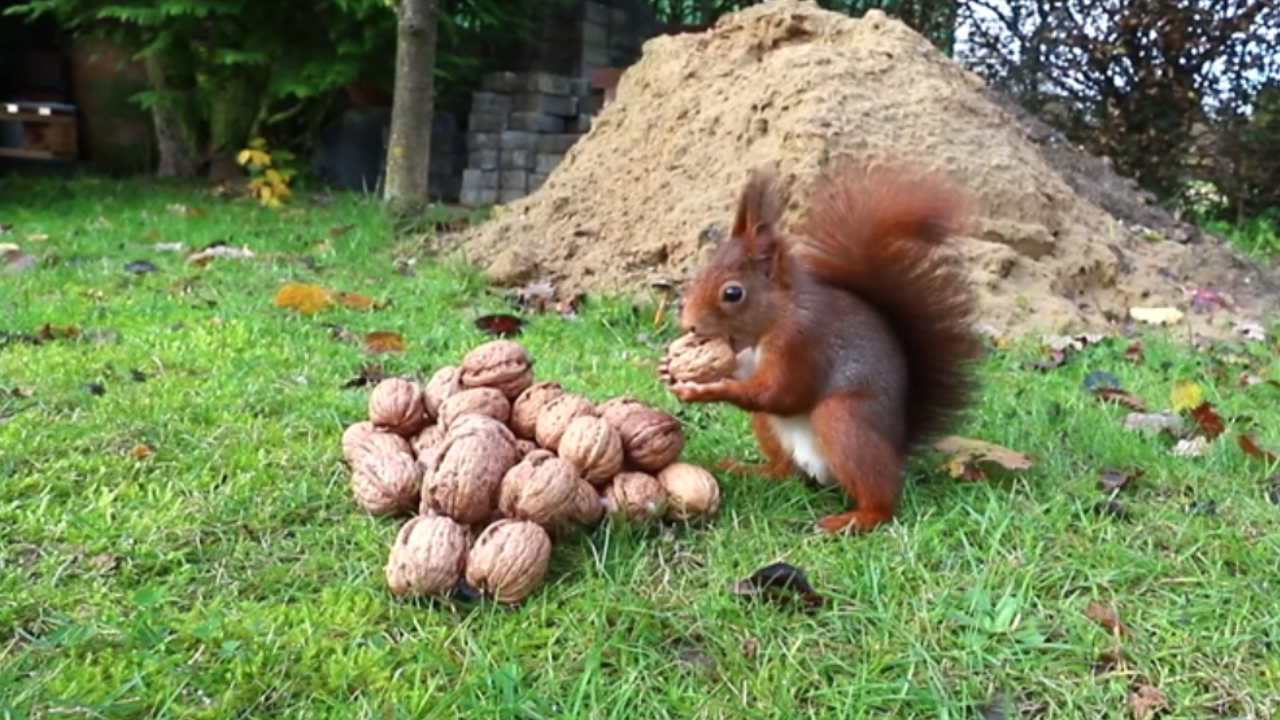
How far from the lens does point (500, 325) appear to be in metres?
3.20

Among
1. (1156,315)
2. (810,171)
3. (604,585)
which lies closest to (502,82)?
(810,171)

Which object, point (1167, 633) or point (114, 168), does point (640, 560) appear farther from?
point (114, 168)

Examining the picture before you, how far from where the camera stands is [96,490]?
179 cm

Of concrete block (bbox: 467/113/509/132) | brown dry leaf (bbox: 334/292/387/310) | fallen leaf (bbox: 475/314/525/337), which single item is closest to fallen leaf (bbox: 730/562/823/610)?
fallen leaf (bbox: 475/314/525/337)

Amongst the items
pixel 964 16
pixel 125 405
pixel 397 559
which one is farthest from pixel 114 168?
pixel 397 559

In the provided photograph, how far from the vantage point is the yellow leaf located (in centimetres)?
260

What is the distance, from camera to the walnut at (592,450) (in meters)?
1.69

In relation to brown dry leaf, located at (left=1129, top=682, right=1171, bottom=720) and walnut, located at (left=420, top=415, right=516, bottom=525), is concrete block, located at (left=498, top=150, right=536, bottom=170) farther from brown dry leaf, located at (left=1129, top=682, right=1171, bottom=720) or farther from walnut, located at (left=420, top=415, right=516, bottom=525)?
brown dry leaf, located at (left=1129, top=682, right=1171, bottom=720)

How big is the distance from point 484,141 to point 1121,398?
14.1ft

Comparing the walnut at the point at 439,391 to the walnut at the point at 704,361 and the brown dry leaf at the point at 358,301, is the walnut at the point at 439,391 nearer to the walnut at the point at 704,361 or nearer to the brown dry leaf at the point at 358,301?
the walnut at the point at 704,361

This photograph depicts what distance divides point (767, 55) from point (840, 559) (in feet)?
10.3

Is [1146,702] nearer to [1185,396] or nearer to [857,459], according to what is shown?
[857,459]

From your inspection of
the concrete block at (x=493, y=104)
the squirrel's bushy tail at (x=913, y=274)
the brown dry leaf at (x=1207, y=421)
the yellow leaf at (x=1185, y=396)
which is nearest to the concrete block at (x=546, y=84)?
the concrete block at (x=493, y=104)

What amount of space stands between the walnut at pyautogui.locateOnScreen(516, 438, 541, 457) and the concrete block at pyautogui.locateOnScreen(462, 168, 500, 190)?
15.2ft
